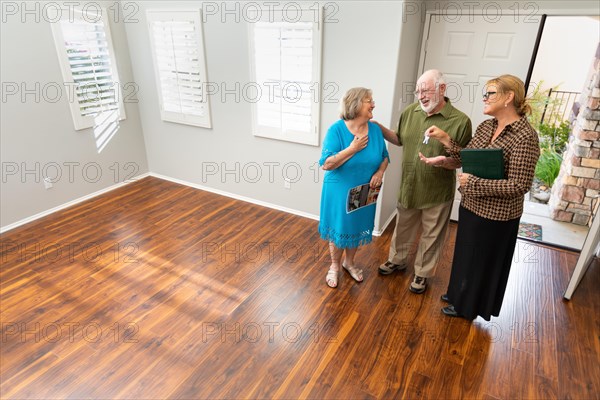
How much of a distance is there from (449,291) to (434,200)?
0.61 metres

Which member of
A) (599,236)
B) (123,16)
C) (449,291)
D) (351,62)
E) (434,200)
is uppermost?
(123,16)

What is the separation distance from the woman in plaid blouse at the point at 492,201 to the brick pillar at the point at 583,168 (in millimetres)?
2046

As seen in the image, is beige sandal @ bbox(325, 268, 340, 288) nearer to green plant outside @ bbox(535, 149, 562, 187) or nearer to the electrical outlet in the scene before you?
the electrical outlet

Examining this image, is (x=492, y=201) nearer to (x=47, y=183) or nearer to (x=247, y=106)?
(x=247, y=106)

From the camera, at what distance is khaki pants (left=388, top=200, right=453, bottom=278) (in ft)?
7.94

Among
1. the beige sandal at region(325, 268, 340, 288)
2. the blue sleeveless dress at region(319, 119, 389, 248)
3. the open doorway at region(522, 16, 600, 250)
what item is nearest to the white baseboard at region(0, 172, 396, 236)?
the beige sandal at region(325, 268, 340, 288)

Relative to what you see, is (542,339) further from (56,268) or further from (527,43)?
(56,268)

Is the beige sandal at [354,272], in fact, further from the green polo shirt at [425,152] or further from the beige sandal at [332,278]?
the green polo shirt at [425,152]

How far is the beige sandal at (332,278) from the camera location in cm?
270

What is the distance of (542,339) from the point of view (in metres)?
2.25

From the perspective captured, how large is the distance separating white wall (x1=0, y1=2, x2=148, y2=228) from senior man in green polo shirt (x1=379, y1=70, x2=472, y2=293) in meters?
3.20

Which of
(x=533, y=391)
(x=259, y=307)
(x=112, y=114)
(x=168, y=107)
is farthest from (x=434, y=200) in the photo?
(x=112, y=114)

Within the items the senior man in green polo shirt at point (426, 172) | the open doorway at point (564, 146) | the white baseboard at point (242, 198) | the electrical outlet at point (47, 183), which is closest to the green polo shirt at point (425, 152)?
the senior man in green polo shirt at point (426, 172)

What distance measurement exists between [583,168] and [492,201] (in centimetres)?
228
